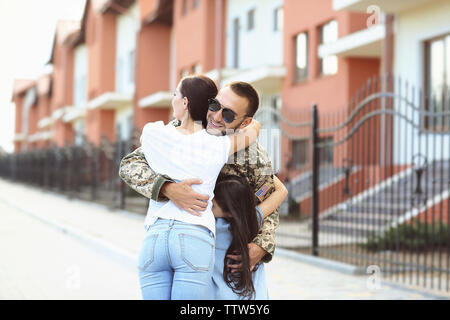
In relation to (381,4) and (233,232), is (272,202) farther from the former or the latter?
(381,4)

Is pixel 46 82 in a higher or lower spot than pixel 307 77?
higher

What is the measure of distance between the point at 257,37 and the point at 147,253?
22007 mm

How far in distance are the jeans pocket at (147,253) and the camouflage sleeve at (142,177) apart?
17 cm

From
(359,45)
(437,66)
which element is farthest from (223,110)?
(359,45)

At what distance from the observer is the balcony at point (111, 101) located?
3591 centimetres

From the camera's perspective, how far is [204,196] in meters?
2.89

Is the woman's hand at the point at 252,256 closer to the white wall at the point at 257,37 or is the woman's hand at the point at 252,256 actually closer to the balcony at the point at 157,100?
the white wall at the point at 257,37

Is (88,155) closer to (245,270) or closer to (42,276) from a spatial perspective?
(42,276)

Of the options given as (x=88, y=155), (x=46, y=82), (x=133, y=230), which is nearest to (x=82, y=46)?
(x=46, y=82)

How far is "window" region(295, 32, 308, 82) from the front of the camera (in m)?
20.9

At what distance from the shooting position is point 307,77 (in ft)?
68.3

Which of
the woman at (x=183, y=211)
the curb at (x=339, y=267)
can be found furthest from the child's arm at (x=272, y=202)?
the curb at (x=339, y=267)

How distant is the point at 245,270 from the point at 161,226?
0.41 meters

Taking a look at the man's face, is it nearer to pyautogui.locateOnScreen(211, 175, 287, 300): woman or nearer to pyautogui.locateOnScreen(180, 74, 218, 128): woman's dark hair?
pyautogui.locateOnScreen(180, 74, 218, 128): woman's dark hair
